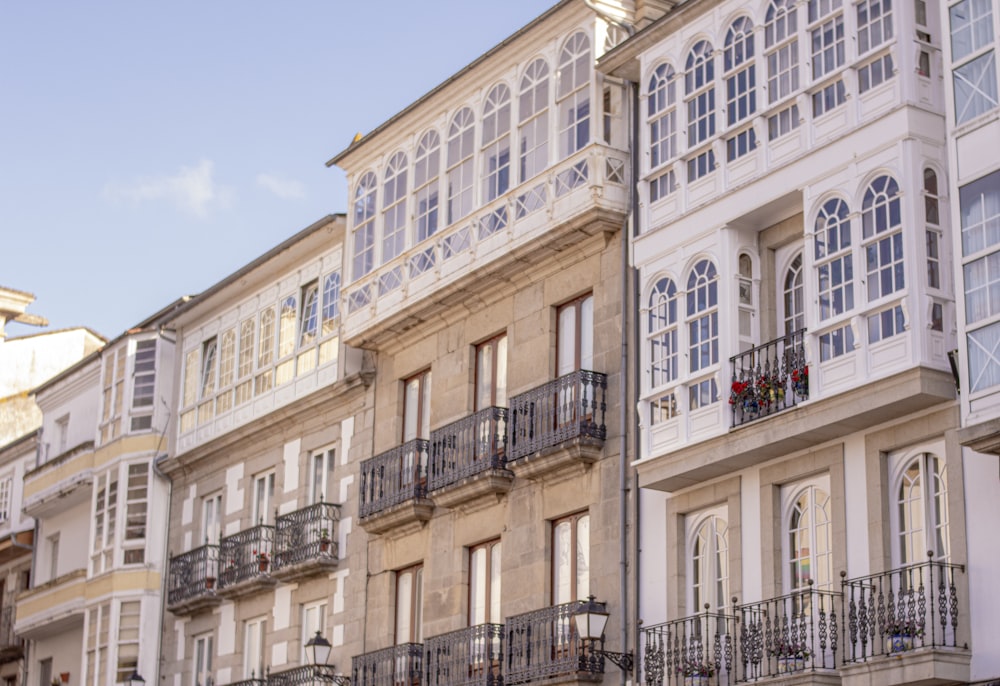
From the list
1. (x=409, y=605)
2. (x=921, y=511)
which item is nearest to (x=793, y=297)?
(x=921, y=511)

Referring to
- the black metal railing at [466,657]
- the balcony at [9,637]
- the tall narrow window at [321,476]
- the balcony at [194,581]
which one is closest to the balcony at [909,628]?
the black metal railing at [466,657]

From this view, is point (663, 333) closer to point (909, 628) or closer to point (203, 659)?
point (909, 628)

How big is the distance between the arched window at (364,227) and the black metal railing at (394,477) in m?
3.27

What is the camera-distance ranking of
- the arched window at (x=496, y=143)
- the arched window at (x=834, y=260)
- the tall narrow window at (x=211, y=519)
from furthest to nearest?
the tall narrow window at (x=211, y=519) → the arched window at (x=496, y=143) → the arched window at (x=834, y=260)

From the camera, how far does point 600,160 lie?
24.7m

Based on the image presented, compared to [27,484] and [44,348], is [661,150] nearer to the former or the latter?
[27,484]

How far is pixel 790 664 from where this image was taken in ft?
66.1

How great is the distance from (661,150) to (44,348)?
103 ft

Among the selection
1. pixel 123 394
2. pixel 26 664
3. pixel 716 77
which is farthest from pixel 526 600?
pixel 26 664

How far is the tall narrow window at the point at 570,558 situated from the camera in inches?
963

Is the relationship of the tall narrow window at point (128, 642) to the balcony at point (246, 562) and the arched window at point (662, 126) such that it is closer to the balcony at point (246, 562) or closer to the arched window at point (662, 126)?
the balcony at point (246, 562)

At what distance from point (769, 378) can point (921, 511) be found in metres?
2.41

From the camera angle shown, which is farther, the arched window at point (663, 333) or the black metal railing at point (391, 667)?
the black metal railing at point (391, 667)

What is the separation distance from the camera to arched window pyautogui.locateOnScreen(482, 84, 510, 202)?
88.2 ft
